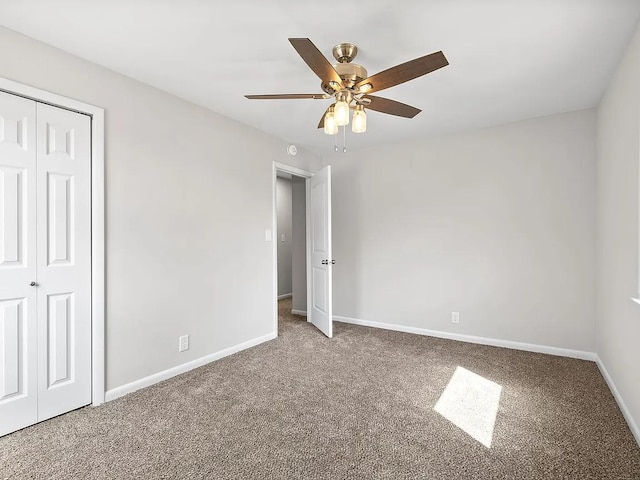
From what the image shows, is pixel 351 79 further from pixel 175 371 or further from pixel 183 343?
pixel 175 371

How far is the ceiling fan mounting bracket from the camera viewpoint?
2.03m

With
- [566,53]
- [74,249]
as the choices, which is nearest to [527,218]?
[566,53]

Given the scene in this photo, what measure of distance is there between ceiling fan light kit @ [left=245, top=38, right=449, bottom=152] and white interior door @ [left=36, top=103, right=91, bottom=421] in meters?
1.23

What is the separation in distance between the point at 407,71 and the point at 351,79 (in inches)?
12.5

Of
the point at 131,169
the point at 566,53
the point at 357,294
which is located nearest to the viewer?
the point at 566,53

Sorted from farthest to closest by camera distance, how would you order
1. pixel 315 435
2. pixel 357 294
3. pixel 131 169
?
pixel 357 294 → pixel 131 169 → pixel 315 435

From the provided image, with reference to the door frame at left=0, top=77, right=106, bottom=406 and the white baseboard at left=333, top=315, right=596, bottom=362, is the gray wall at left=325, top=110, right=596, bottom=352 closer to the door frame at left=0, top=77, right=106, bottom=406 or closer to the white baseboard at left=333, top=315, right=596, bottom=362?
the white baseboard at left=333, top=315, right=596, bottom=362

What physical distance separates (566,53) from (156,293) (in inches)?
130

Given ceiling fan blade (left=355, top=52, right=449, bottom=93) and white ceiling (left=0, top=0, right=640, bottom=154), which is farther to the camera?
white ceiling (left=0, top=0, right=640, bottom=154)

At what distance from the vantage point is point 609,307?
2607 mm

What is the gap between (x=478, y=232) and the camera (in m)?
3.65

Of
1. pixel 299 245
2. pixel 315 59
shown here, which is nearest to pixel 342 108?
pixel 315 59

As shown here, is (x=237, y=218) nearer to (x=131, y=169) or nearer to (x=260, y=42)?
(x=131, y=169)

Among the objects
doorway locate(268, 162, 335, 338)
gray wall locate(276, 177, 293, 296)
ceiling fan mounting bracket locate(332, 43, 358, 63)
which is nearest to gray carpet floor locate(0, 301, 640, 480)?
doorway locate(268, 162, 335, 338)
